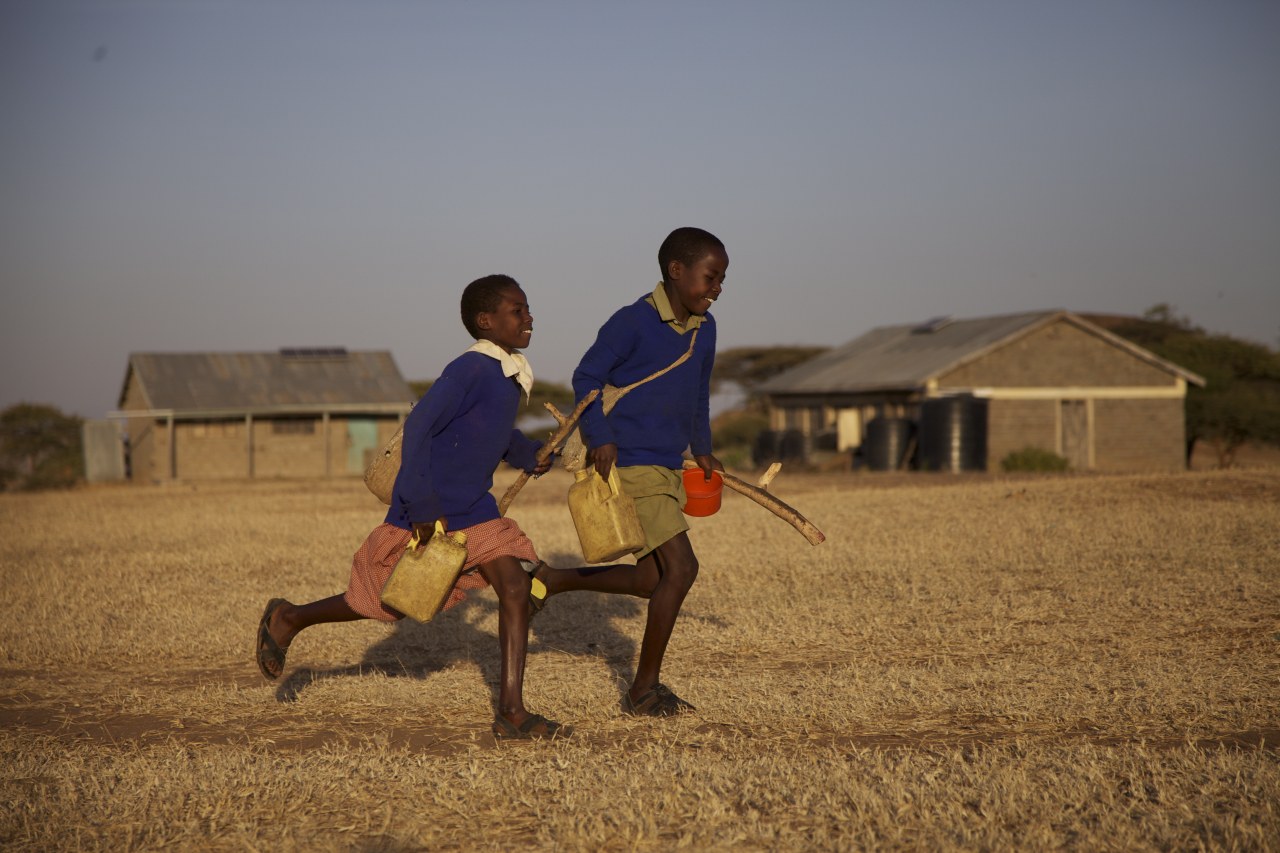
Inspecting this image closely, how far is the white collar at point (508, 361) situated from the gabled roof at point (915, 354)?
24.5m

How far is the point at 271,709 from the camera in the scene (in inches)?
230

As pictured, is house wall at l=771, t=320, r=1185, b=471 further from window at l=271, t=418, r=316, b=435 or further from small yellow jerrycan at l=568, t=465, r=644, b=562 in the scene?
small yellow jerrycan at l=568, t=465, r=644, b=562

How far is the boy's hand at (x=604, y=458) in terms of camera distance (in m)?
5.20

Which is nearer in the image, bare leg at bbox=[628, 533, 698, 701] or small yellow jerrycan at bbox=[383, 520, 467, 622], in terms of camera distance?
small yellow jerrycan at bbox=[383, 520, 467, 622]

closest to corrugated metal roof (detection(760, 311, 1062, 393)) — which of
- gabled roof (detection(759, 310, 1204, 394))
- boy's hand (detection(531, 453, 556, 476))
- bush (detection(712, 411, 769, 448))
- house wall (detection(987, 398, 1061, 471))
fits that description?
gabled roof (detection(759, 310, 1204, 394))

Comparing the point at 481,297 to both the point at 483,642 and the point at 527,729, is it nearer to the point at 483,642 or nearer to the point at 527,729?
the point at 527,729

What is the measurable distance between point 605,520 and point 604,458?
26cm

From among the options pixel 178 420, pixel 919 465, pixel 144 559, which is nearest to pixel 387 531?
pixel 144 559

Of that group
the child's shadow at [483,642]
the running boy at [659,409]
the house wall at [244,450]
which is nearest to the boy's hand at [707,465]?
the running boy at [659,409]

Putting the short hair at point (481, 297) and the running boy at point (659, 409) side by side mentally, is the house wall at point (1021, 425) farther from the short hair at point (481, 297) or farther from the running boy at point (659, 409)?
the short hair at point (481, 297)

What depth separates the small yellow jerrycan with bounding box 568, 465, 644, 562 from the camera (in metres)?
→ 5.23

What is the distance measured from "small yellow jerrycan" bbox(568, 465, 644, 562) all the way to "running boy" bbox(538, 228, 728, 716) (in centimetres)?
8

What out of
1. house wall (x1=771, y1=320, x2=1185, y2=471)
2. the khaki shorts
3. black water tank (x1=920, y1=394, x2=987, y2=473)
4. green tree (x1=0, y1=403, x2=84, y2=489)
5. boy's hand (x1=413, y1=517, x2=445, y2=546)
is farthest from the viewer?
green tree (x1=0, y1=403, x2=84, y2=489)

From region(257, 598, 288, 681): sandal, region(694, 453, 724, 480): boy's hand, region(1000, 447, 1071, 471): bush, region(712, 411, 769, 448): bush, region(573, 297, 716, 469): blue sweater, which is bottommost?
region(712, 411, 769, 448): bush
